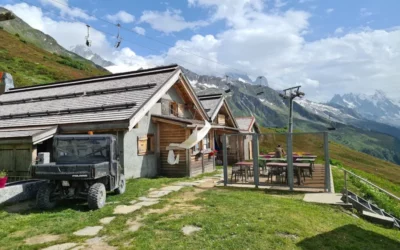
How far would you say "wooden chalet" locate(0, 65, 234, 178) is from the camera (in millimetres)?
13523

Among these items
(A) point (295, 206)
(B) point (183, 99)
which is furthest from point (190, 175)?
(A) point (295, 206)

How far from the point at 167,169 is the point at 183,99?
21.6 ft

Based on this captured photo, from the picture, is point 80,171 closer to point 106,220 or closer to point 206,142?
point 106,220

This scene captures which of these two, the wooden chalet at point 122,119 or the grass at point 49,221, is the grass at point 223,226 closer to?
the grass at point 49,221

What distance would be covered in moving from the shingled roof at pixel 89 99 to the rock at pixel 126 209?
519 centimetres

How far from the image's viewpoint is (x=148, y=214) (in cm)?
790

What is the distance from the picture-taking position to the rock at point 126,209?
827 cm

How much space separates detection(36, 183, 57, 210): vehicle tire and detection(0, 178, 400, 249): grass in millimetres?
342

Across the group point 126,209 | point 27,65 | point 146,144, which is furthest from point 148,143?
point 27,65

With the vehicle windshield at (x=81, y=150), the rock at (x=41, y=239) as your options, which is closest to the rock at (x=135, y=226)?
the rock at (x=41, y=239)

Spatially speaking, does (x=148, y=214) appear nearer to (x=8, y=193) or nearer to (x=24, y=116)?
(x=8, y=193)

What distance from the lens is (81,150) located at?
31.5 ft

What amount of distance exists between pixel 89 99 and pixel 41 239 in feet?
40.0

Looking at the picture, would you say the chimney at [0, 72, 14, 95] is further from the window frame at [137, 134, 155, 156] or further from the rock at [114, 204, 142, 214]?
the rock at [114, 204, 142, 214]
